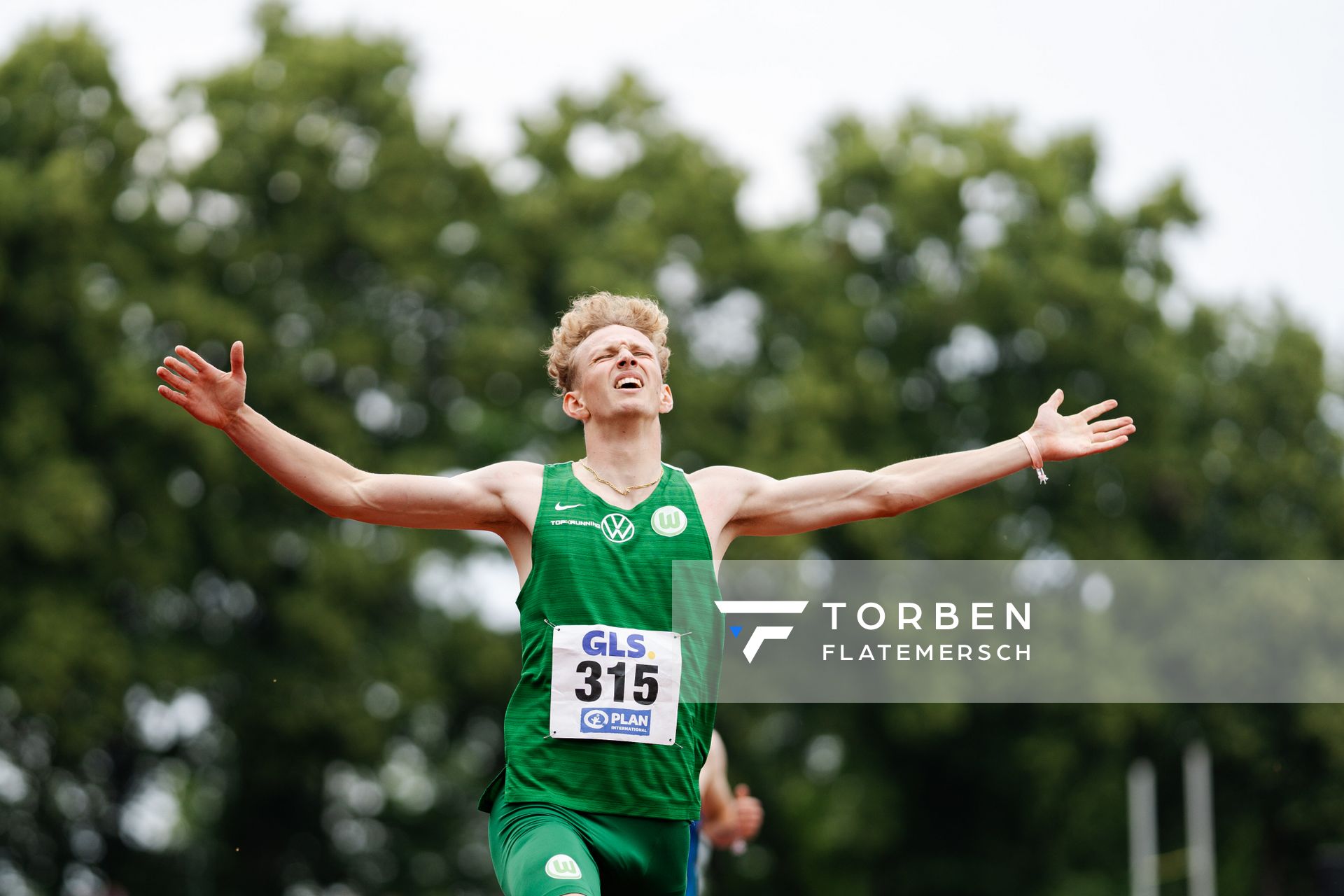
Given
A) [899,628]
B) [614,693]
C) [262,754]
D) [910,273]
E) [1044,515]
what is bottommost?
[614,693]

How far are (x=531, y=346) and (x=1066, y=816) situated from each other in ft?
36.4

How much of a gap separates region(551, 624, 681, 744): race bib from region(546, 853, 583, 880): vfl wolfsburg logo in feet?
1.41

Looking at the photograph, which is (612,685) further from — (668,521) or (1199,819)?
(1199,819)

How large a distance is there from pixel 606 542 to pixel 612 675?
430mm

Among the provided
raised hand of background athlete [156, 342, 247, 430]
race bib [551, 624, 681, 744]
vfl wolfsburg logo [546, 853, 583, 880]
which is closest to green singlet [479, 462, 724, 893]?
race bib [551, 624, 681, 744]

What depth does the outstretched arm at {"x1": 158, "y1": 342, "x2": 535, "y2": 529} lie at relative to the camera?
533cm

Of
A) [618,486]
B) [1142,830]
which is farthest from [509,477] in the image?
[1142,830]

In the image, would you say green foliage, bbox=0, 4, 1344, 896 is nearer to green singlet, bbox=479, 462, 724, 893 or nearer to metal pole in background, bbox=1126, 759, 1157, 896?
metal pole in background, bbox=1126, 759, 1157, 896

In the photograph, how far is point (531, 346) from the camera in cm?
2580

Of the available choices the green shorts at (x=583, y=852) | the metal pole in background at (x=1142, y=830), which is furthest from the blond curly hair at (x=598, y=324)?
the metal pole in background at (x=1142, y=830)

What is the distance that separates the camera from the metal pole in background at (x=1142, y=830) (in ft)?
90.8

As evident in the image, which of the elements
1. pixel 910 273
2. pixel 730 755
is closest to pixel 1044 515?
pixel 910 273

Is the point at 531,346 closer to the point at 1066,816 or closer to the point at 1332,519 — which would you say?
the point at 1066,816

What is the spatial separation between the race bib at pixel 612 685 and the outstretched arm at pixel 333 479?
53 centimetres
